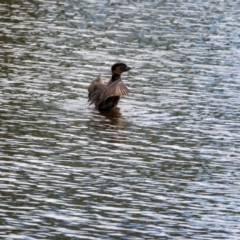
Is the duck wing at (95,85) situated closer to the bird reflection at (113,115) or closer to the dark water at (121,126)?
the dark water at (121,126)

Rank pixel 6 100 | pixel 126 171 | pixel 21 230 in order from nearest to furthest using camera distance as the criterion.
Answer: pixel 21 230, pixel 126 171, pixel 6 100

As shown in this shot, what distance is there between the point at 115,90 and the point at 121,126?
1.83 metres

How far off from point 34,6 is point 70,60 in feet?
28.8

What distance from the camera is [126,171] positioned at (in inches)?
687

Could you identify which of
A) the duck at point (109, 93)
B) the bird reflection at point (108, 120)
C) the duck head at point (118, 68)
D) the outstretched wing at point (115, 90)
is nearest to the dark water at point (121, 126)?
the bird reflection at point (108, 120)

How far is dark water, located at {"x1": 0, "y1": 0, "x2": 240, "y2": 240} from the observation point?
14.9 m

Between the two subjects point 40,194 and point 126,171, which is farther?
point 126,171

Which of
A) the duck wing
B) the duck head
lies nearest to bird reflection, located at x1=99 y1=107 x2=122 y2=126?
the duck wing

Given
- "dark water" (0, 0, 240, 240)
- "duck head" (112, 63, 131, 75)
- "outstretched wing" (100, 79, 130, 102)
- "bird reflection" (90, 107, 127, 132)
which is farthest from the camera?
"duck head" (112, 63, 131, 75)

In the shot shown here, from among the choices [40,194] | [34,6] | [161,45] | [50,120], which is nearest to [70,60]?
[161,45]

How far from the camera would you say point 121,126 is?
2136 centimetres

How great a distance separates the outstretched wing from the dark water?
0.40 metres

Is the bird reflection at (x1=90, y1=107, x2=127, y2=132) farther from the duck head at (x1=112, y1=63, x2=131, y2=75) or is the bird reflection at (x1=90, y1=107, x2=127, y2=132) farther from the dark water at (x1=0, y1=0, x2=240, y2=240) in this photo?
the duck head at (x1=112, y1=63, x2=131, y2=75)

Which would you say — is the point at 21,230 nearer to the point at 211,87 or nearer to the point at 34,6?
the point at 211,87
